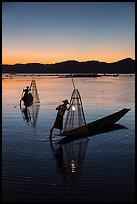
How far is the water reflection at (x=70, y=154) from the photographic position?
9742 mm

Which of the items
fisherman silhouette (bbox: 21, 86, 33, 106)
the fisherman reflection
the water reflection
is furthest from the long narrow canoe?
fisherman silhouette (bbox: 21, 86, 33, 106)

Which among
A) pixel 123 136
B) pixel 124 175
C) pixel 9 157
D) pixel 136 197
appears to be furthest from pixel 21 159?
pixel 123 136

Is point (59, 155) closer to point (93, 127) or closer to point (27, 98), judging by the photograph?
point (93, 127)

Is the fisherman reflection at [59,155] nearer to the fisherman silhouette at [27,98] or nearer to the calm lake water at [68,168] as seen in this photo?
the calm lake water at [68,168]

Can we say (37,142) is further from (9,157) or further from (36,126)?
(36,126)

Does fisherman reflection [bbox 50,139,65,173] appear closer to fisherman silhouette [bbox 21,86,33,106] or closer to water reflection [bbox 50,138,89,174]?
water reflection [bbox 50,138,89,174]

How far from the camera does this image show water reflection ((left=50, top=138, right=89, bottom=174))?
9.74m

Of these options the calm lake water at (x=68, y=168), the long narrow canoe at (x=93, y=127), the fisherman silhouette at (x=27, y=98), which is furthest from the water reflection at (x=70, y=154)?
the fisherman silhouette at (x=27, y=98)

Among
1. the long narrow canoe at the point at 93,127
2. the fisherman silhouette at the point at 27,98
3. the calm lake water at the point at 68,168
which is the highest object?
the fisherman silhouette at the point at 27,98

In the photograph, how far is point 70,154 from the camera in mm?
11484

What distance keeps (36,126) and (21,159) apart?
6.18 meters

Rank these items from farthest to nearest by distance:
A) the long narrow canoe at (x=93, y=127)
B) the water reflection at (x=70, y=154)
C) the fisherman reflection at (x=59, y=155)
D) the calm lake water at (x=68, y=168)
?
1. the long narrow canoe at (x=93, y=127)
2. the fisherman reflection at (x=59, y=155)
3. the water reflection at (x=70, y=154)
4. the calm lake water at (x=68, y=168)

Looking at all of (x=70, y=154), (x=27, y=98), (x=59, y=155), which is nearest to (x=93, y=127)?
(x=70, y=154)

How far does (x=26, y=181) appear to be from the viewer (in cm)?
852
